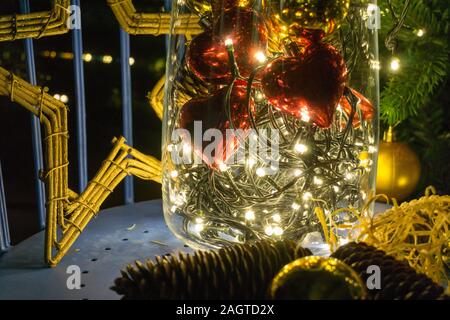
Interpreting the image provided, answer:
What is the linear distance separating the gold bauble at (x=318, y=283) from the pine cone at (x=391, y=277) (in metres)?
0.03

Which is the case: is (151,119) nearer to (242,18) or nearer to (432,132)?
(432,132)

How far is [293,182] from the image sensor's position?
0.53 m

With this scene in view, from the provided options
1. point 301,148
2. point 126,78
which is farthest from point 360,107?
point 126,78

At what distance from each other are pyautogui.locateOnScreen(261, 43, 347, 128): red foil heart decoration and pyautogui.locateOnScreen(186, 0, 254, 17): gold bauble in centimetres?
9

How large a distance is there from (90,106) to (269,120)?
248 centimetres

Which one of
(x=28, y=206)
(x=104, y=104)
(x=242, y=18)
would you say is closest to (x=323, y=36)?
(x=242, y=18)

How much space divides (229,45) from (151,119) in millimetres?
2220

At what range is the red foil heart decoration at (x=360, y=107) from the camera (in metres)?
0.54

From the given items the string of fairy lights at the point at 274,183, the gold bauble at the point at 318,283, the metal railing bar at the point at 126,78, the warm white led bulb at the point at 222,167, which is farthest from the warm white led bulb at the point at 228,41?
the metal railing bar at the point at 126,78

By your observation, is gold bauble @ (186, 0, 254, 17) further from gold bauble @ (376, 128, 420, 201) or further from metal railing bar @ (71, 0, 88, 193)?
A: gold bauble @ (376, 128, 420, 201)

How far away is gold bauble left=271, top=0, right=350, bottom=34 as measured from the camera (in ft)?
1.54

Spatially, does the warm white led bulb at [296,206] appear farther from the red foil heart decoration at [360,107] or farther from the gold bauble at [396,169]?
the gold bauble at [396,169]

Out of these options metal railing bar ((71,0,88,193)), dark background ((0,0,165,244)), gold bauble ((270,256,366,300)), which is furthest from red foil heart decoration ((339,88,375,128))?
dark background ((0,0,165,244))

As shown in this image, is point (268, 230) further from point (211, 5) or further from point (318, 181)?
→ point (211, 5)
